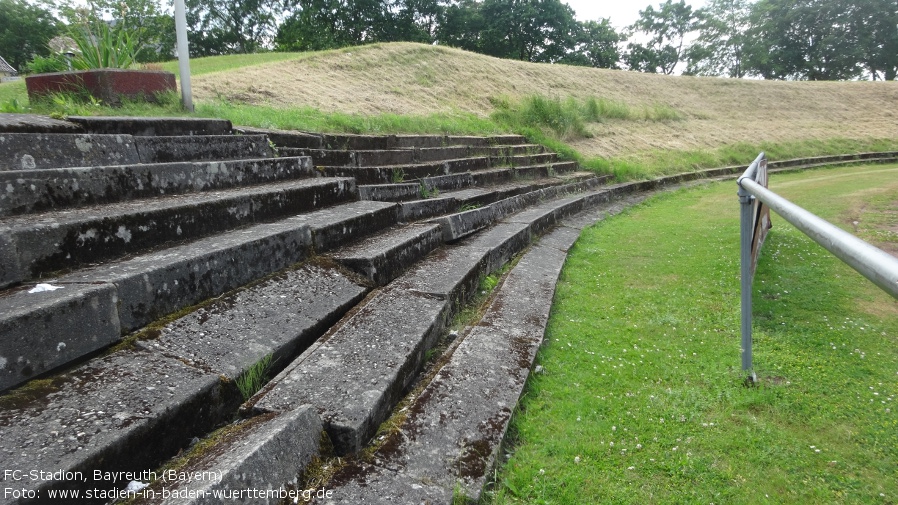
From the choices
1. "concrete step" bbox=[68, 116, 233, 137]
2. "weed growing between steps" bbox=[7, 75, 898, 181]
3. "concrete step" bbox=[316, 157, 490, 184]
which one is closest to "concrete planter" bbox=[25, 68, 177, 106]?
"weed growing between steps" bbox=[7, 75, 898, 181]

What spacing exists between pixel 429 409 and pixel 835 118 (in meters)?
27.4

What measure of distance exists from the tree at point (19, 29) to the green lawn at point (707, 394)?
4675cm

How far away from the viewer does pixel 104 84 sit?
4.73m

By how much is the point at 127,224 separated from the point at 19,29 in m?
48.5

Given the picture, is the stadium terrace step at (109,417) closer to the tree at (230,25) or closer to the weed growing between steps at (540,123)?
the weed growing between steps at (540,123)

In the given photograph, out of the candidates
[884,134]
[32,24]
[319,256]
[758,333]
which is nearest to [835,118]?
[884,134]

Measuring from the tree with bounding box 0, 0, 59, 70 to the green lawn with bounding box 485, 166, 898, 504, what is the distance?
46754 millimetres

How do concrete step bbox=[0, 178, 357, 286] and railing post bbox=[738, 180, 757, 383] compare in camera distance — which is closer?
concrete step bbox=[0, 178, 357, 286]

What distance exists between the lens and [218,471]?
5.01 ft

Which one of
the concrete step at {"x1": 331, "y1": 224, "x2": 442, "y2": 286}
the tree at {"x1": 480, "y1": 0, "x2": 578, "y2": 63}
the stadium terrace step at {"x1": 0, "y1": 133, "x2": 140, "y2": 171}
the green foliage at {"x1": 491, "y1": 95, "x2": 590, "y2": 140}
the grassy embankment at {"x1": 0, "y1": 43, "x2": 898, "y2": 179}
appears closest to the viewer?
the stadium terrace step at {"x1": 0, "y1": 133, "x2": 140, "y2": 171}

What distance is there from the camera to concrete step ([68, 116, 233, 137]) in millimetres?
3381

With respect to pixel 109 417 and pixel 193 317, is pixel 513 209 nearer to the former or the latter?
pixel 193 317

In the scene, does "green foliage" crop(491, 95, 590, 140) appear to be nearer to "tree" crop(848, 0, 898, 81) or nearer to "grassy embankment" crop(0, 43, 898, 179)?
"grassy embankment" crop(0, 43, 898, 179)

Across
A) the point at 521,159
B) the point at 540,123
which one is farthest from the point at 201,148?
the point at 540,123
